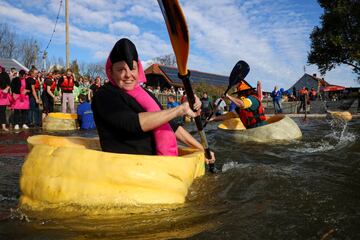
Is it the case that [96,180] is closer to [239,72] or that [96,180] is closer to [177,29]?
[177,29]

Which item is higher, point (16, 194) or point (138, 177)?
point (138, 177)

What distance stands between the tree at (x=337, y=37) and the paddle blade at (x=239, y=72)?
16.4m

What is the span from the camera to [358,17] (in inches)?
786

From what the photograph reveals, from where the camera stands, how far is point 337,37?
19953 mm

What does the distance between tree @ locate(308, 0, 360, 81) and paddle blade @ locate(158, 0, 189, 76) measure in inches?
743

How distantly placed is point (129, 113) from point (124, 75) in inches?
13.4

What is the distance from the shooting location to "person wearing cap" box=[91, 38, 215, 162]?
8.55 feet

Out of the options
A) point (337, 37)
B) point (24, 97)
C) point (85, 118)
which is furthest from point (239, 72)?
point (337, 37)

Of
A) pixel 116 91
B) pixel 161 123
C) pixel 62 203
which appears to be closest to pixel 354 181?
pixel 161 123

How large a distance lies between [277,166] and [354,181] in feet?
3.26

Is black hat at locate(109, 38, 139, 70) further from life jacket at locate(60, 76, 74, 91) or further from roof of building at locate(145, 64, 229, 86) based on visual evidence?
roof of building at locate(145, 64, 229, 86)

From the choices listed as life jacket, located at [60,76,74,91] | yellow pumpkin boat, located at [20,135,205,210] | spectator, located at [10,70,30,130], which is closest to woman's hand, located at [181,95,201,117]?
yellow pumpkin boat, located at [20,135,205,210]

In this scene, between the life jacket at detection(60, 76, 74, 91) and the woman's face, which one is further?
the life jacket at detection(60, 76, 74, 91)

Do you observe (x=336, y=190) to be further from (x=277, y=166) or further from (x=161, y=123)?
(x=161, y=123)
